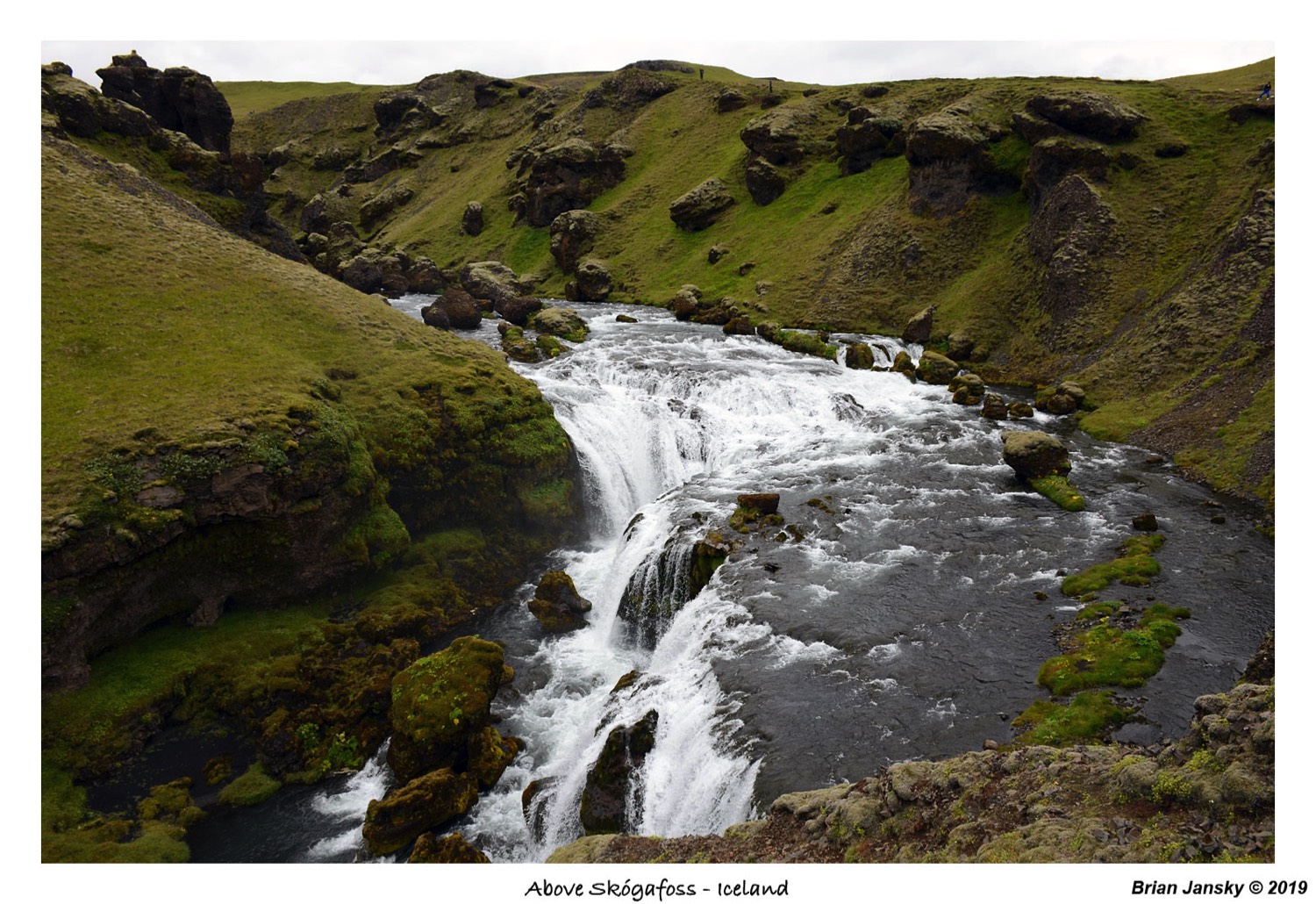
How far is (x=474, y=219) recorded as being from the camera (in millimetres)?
112562

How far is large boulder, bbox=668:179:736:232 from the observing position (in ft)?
294

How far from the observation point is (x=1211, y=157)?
5356 centimetres

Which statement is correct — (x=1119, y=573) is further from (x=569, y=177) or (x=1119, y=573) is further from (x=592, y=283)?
(x=569, y=177)

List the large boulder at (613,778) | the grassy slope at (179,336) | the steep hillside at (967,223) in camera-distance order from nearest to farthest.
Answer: the large boulder at (613,778)
the grassy slope at (179,336)
the steep hillside at (967,223)

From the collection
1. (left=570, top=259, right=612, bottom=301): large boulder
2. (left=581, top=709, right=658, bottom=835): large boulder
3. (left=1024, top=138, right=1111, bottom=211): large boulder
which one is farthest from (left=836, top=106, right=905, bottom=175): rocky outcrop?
(left=581, top=709, right=658, bottom=835): large boulder

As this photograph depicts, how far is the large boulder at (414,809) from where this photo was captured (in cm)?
1806

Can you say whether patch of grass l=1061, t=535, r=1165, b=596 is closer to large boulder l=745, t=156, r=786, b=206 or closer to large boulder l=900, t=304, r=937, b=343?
large boulder l=900, t=304, r=937, b=343

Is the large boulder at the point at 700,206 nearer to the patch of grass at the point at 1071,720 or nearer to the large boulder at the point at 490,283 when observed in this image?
the large boulder at the point at 490,283

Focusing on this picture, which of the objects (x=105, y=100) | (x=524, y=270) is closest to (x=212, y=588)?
(x=105, y=100)

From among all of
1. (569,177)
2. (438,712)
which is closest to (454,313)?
(438,712)

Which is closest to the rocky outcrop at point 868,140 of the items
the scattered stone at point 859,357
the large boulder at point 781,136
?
the large boulder at point 781,136

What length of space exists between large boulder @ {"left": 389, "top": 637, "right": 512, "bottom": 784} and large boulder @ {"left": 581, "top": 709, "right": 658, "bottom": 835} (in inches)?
159

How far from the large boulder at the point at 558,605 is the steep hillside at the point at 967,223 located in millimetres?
28726

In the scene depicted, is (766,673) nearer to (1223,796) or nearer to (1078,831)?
(1078,831)
